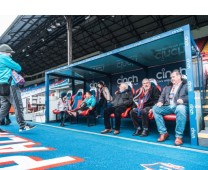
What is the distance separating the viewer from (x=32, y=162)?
6.67 ft

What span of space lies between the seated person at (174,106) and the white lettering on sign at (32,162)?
168 cm

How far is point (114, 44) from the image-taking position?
17.0 meters

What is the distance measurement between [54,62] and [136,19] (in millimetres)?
16300

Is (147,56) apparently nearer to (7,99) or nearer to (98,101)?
(98,101)

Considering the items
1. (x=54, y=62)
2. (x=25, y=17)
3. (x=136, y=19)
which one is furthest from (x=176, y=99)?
(x=54, y=62)

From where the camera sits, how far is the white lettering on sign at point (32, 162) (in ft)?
6.13

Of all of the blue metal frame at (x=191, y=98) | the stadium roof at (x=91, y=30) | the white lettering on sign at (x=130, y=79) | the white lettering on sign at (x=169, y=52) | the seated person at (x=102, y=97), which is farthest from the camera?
the stadium roof at (x=91, y=30)

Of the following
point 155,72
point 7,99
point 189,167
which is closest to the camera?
point 189,167

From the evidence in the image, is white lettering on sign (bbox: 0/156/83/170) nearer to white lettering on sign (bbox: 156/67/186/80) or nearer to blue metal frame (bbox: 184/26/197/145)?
blue metal frame (bbox: 184/26/197/145)

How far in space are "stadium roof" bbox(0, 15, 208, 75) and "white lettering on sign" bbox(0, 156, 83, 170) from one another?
37.1ft

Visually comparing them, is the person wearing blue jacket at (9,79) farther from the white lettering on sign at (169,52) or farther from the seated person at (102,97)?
the white lettering on sign at (169,52)

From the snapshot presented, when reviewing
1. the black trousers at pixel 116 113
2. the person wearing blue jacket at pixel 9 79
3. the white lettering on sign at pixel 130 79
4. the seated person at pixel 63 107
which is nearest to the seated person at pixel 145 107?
the black trousers at pixel 116 113

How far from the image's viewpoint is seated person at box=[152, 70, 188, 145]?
121 inches

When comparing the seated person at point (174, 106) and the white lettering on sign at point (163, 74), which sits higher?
the white lettering on sign at point (163, 74)
